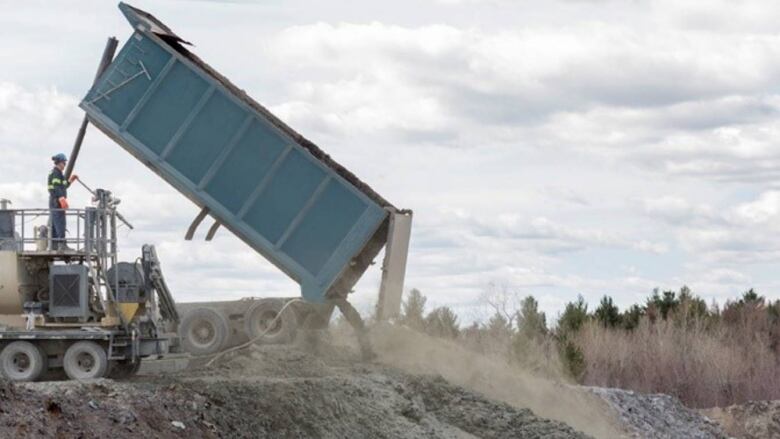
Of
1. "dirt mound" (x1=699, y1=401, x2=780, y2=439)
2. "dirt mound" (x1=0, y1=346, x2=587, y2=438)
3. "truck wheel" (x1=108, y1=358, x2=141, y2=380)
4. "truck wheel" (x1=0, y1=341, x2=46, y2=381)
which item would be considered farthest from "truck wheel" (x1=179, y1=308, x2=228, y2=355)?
"dirt mound" (x1=699, y1=401, x2=780, y2=439)

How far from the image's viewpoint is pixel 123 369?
Result: 17.7 metres

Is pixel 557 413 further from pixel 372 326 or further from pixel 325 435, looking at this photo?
pixel 325 435

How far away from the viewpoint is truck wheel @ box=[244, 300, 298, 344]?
68.5ft

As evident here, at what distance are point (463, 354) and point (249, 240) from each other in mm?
4548

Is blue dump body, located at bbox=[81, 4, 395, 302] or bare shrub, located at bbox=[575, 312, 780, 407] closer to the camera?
blue dump body, located at bbox=[81, 4, 395, 302]

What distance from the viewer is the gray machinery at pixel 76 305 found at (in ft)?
55.6

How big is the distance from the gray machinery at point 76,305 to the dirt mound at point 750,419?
13.9m

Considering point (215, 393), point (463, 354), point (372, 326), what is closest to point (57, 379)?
point (215, 393)

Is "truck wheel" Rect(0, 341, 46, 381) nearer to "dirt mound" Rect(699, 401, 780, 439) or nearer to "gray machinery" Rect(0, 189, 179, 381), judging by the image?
"gray machinery" Rect(0, 189, 179, 381)

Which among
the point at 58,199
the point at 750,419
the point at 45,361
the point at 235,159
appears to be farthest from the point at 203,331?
the point at 750,419

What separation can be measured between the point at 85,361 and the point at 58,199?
2.39 meters

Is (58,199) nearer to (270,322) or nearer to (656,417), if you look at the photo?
(270,322)

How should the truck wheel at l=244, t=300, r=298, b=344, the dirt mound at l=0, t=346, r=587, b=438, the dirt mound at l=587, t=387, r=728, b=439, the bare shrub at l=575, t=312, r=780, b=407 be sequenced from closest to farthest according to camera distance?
the dirt mound at l=0, t=346, r=587, b=438, the truck wheel at l=244, t=300, r=298, b=344, the dirt mound at l=587, t=387, r=728, b=439, the bare shrub at l=575, t=312, r=780, b=407

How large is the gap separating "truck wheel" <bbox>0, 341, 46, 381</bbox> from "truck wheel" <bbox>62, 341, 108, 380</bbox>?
1.00 ft
